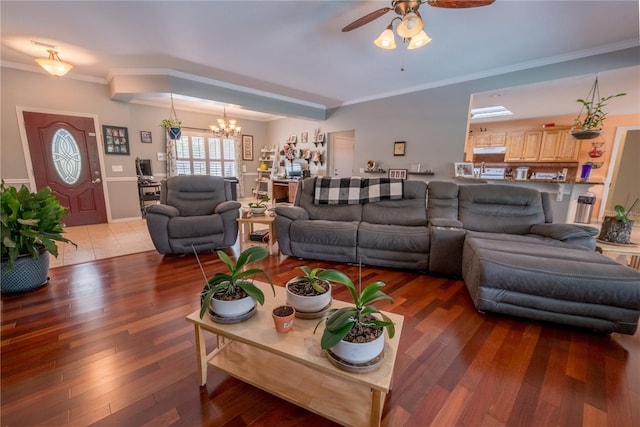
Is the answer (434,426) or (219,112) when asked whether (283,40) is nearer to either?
(434,426)

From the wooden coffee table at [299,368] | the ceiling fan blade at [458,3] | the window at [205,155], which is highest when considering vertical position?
the ceiling fan blade at [458,3]

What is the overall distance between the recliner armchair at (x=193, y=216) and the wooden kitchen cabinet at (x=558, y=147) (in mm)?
7016

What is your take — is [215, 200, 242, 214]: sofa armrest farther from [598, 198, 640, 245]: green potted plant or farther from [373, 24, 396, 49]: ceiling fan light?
[598, 198, 640, 245]: green potted plant

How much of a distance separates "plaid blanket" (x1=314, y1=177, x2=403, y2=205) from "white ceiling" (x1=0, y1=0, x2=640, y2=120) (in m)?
1.59

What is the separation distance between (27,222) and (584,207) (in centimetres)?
738

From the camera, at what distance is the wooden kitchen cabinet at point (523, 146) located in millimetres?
6094

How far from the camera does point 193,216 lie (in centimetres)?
327

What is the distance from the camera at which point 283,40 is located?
9.46ft

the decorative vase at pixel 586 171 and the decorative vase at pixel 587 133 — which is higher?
the decorative vase at pixel 587 133

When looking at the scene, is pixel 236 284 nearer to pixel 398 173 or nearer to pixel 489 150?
pixel 398 173

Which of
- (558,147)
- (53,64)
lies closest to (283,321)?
(53,64)

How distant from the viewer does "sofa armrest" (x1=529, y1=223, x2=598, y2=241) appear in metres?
2.17

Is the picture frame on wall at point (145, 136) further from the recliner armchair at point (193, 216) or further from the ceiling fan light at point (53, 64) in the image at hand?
the recliner armchair at point (193, 216)

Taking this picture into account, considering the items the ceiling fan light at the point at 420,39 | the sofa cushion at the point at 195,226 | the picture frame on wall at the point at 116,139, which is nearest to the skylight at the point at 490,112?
the ceiling fan light at the point at 420,39
